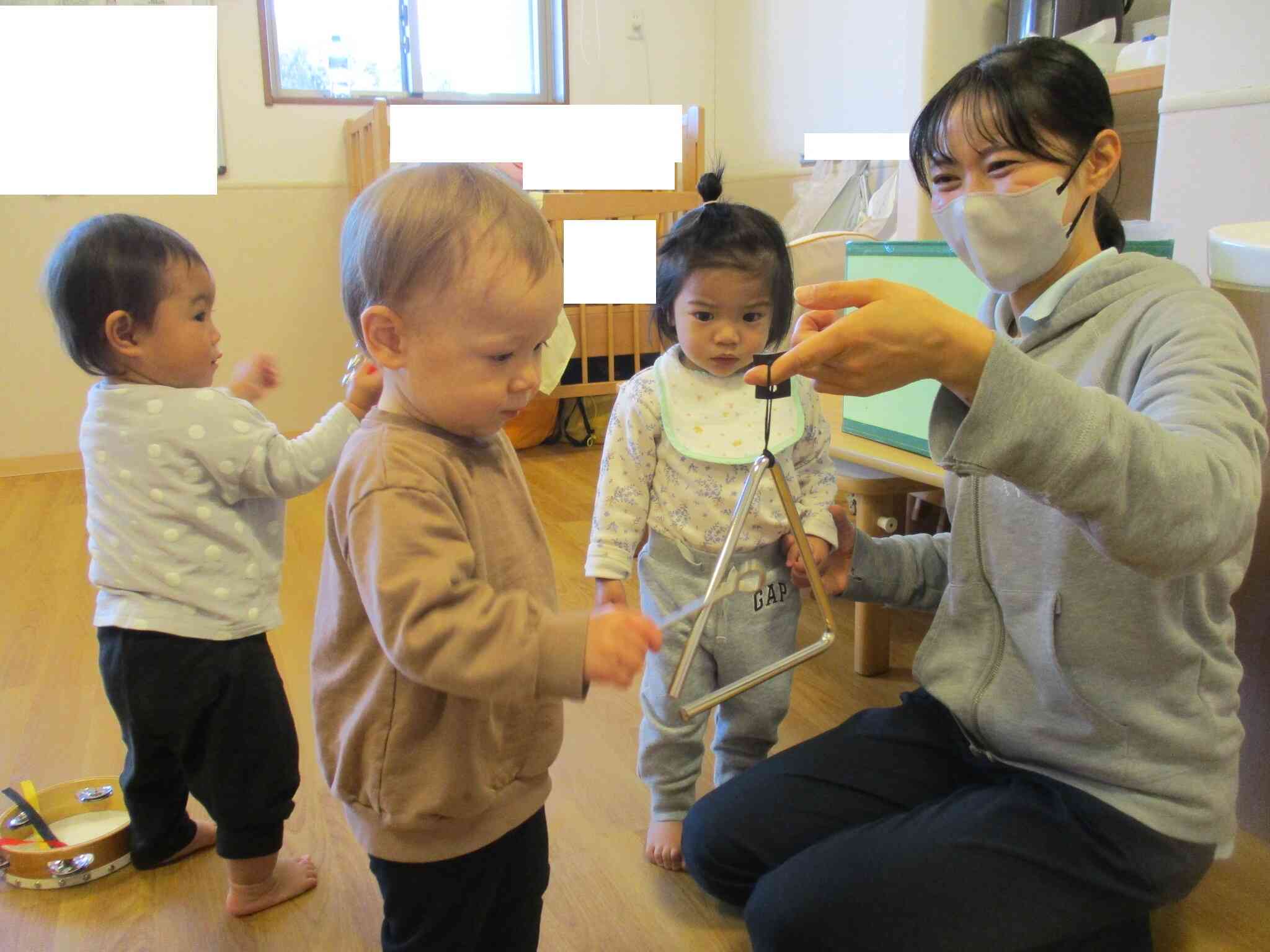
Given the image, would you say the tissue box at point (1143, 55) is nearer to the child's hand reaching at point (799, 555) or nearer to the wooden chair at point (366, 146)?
the child's hand reaching at point (799, 555)

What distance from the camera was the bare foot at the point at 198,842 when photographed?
1317 mm

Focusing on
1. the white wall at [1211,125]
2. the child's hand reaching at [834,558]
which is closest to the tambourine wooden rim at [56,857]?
the child's hand reaching at [834,558]

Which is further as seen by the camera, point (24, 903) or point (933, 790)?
point (24, 903)

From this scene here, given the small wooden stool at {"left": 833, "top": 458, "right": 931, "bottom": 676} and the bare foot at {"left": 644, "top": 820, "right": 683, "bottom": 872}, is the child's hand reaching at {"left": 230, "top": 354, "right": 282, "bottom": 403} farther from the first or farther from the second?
the small wooden stool at {"left": 833, "top": 458, "right": 931, "bottom": 676}

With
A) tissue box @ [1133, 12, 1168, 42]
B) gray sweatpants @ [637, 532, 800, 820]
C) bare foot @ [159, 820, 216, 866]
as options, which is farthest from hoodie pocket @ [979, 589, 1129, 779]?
tissue box @ [1133, 12, 1168, 42]

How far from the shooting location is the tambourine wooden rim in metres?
1.26

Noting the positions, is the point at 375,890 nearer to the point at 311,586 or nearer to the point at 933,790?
the point at 933,790

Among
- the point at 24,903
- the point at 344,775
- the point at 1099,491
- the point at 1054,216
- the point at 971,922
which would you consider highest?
the point at 1054,216

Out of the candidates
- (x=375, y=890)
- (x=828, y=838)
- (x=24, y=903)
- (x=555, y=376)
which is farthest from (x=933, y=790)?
(x=555, y=376)

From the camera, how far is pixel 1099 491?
2.25 ft

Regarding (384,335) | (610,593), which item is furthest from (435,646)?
(610,593)

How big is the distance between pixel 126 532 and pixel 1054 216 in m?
1.02

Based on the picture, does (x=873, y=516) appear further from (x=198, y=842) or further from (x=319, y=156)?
(x=319, y=156)

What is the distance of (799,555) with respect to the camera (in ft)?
3.93
